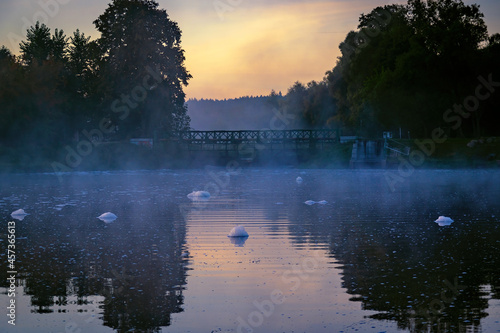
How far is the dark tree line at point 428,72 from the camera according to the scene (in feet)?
219

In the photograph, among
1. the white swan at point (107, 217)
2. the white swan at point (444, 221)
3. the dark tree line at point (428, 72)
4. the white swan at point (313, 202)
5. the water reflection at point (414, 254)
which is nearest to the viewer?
the water reflection at point (414, 254)

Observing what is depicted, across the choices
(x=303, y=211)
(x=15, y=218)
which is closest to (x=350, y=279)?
(x=303, y=211)

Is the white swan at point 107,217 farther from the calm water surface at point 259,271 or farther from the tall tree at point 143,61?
the tall tree at point 143,61

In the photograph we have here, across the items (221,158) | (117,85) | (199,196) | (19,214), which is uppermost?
(117,85)

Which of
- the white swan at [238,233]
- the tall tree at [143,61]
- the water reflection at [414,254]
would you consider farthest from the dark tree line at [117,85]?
the white swan at [238,233]

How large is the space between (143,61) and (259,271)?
6625 cm

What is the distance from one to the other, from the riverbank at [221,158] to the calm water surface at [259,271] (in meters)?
35.3

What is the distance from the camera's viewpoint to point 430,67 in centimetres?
6706

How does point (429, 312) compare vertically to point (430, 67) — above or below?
below

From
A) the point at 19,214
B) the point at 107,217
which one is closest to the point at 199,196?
the point at 107,217

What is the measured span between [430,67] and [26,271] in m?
61.1

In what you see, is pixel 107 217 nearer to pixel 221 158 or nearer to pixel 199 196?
pixel 199 196

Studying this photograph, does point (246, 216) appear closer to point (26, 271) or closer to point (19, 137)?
point (26, 271)

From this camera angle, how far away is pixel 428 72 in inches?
2638
